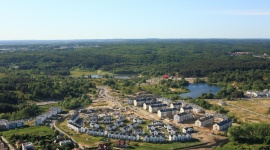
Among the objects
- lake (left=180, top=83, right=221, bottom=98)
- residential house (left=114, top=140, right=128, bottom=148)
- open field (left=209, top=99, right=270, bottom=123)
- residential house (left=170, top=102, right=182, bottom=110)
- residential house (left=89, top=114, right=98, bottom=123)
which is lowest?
lake (left=180, top=83, right=221, bottom=98)

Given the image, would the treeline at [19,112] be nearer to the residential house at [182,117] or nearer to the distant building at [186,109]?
the residential house at [182,117]

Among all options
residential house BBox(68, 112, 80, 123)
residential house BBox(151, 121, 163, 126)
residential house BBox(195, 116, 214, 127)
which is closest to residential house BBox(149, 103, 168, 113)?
residential house BBox(151, 121, 163, 126)

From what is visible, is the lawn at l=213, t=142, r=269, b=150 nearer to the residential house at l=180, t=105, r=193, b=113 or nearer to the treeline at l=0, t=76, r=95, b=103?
the residential house at l=180, t=105, r=193, b=113

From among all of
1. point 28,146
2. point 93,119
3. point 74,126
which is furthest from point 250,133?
point 28,146

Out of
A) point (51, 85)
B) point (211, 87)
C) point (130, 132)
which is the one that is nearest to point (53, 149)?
point (130, 132)

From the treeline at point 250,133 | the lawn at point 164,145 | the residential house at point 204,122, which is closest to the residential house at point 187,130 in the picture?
the residential house at point 204,122

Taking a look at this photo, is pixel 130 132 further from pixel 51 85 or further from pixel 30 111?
pixel 51 85
